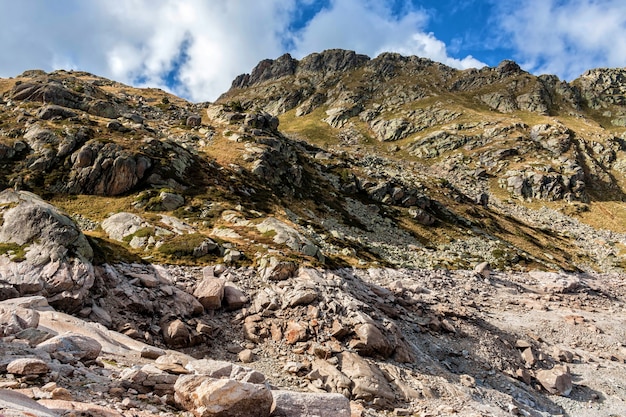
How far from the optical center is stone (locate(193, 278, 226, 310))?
2130 cm

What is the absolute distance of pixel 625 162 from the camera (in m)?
137

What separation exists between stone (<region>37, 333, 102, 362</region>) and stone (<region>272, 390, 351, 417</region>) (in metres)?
6.15

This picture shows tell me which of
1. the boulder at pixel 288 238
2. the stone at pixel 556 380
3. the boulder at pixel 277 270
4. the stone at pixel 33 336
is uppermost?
the boulder at pixel 288 238

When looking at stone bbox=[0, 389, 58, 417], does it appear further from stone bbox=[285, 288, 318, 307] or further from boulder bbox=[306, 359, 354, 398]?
stone bbox=[285, 288, 318, 307]

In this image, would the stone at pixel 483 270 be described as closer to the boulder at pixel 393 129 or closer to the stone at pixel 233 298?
the stone at pixel 233 298

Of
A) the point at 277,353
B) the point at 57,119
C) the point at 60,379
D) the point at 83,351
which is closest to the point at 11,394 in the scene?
the point at 60,379

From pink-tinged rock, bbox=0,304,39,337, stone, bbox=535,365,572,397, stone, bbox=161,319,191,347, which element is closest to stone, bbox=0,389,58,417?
pink-tinged rock, bbox=0,304,39,337

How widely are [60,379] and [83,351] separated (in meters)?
2.09

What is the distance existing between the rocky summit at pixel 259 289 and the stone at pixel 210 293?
12 centimetres

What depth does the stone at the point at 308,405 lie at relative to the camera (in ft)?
33.9

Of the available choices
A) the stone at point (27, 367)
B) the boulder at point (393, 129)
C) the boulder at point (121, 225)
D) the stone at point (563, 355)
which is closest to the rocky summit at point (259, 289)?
the stone at point (27, 367)

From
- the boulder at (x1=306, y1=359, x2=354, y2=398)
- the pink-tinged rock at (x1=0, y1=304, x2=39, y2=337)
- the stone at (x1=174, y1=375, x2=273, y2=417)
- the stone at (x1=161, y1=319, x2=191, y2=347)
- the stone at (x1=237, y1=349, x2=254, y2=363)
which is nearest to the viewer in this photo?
the stone at (x1=174, y1=375, x2=273, y2=417)

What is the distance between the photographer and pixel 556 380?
22.4 m

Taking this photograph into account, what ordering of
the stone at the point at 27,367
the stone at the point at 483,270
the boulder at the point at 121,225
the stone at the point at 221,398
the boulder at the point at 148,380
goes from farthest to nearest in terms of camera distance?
the stone at the point at 483,270 → the boulder at the point at 121,225 → the boulder at the point at 148,380 → the stone at the point at 221,398 → the stone at the point at 27,367
